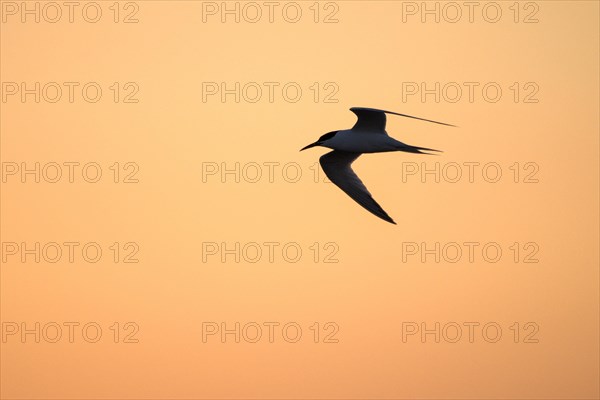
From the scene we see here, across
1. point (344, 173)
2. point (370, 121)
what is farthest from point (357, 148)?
point (344, 173)

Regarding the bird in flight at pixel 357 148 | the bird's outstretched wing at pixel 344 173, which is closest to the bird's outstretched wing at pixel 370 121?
the bird in flight at pixel 357 148

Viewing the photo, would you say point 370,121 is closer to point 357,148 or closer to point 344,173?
point 357,148

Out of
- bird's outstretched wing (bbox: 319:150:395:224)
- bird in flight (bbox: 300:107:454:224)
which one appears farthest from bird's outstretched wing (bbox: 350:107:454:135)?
bird's outstretched wing (bbox: 319:150:395:224)

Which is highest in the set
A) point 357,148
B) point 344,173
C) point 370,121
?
point 370,121

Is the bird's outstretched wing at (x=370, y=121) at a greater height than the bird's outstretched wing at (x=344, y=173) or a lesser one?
A: greater

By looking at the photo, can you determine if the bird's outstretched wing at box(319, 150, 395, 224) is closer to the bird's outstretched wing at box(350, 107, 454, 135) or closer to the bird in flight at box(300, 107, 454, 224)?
the bird in flight at box(300, 107, 454, 224)

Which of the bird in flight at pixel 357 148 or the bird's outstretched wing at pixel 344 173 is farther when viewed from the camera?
the bird's outstretched wing at pixel 344 173

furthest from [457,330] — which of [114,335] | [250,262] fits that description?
[114,335]

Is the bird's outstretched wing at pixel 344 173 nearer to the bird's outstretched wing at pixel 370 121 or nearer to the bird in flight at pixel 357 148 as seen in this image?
the bird in flight at pixel 357 148
